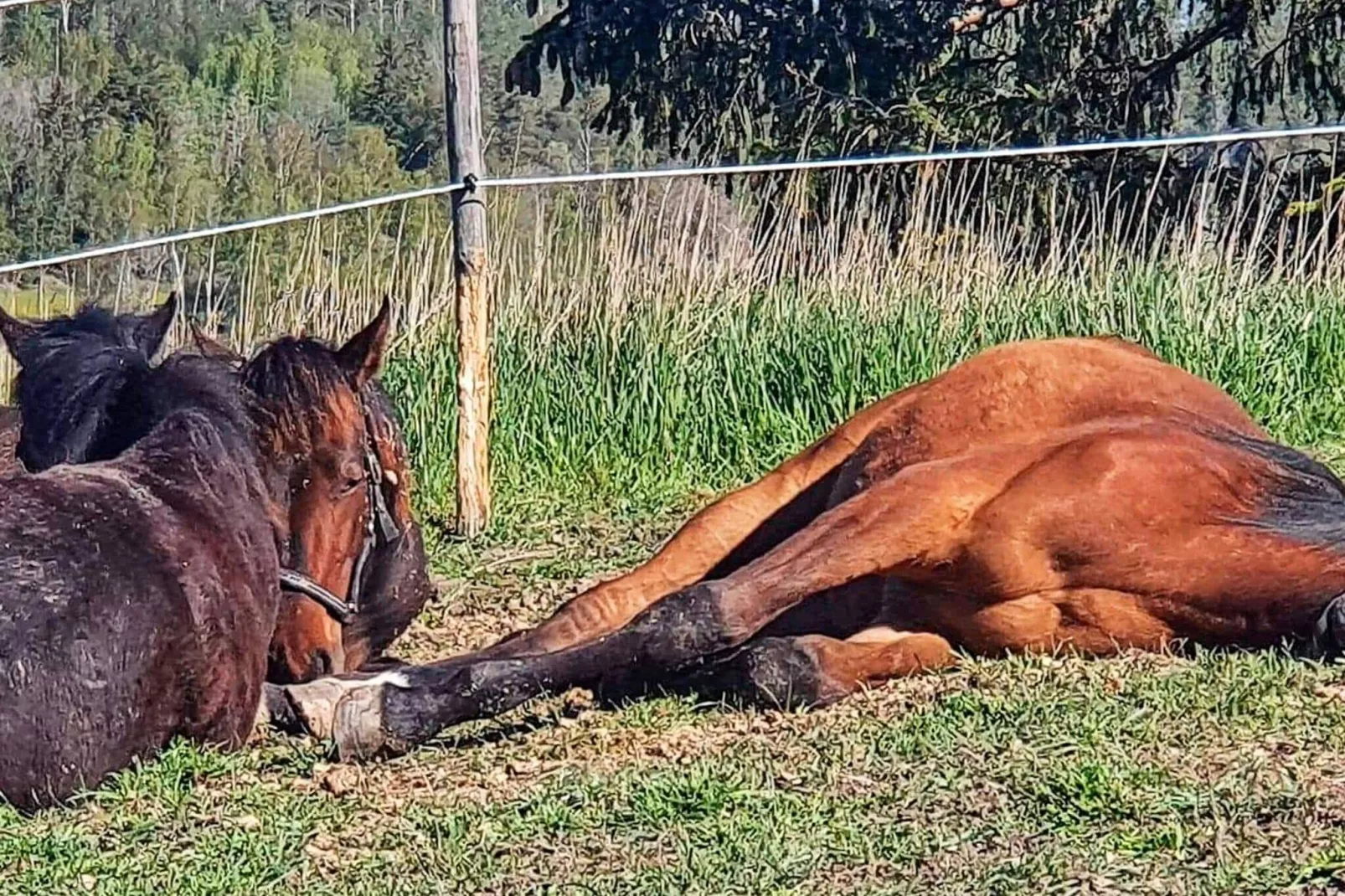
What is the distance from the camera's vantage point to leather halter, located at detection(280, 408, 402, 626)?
466cm

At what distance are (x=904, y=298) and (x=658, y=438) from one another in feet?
4.33

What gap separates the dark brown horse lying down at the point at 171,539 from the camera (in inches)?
151

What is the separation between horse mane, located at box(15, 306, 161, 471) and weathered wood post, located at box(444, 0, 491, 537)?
1.91m

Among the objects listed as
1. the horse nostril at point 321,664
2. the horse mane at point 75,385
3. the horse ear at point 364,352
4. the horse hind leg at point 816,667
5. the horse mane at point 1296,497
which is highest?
the horse ear at point 364,352

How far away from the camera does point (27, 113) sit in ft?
24.0

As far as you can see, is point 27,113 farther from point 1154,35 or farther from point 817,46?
point 1154,35

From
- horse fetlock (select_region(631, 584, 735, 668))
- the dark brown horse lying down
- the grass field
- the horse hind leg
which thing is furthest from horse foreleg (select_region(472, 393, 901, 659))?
horse fetlock (select_region(631, 584, 735, 668))

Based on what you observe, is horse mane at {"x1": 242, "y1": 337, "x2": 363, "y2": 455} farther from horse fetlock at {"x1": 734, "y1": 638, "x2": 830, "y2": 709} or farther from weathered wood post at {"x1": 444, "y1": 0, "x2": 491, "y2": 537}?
weathered wood post at {"x1": 444, "y1": 0, "x2": 491, "y2": 537}

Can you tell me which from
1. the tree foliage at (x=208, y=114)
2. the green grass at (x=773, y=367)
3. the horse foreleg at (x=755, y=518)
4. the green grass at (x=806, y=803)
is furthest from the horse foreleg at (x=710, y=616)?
the tree foliage at (x=208, y=114)

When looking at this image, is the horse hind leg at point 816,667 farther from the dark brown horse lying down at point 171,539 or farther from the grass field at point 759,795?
the dark brown horse lying down at point 171,539

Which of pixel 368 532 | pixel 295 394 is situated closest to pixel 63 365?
pixel 295 394

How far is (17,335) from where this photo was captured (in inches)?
205

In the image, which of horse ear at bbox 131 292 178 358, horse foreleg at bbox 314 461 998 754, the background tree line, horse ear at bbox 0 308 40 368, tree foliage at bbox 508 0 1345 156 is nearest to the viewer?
horse foreleg at bbox 314 461 998 754

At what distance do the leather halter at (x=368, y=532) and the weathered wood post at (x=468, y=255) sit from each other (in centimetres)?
230
